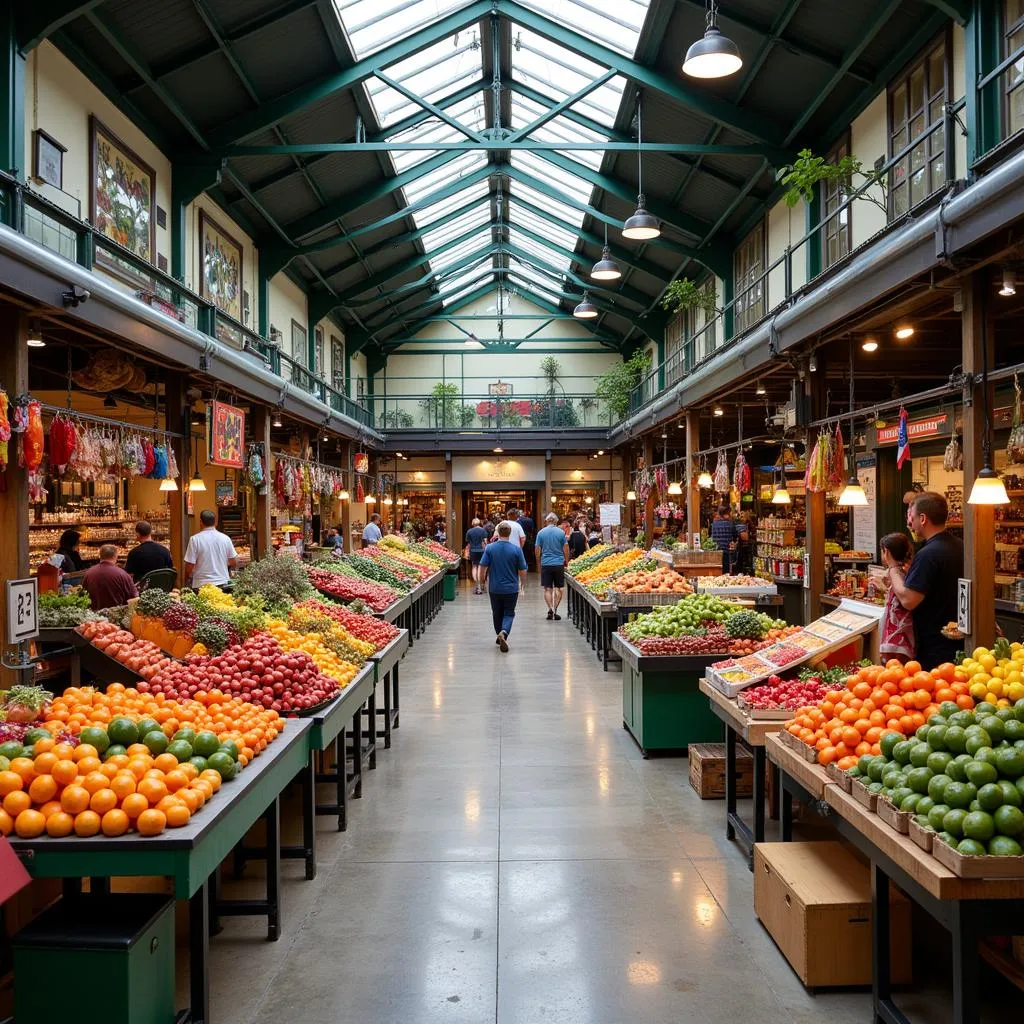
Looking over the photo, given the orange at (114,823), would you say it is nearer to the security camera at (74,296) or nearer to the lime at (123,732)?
the lime at (123,732)

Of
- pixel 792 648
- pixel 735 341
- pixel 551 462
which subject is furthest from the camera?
pixel 551 462

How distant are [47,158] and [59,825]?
8647mm

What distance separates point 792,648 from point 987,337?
101 inches

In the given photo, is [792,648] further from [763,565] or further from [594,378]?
[594,378]

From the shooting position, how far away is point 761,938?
166 inches

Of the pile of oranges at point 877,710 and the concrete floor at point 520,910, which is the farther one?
the pile of oranges at point 877,710

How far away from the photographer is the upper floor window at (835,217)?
12875mm

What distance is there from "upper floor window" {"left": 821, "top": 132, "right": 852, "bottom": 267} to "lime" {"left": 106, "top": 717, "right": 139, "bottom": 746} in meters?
11.9

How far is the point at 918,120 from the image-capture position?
10.6 m

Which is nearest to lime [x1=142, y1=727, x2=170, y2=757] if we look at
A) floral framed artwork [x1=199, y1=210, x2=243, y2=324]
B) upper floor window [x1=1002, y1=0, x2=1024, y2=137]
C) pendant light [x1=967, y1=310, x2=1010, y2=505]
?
pendant light [x1=967, y1=310, x2=1010, y2=505]

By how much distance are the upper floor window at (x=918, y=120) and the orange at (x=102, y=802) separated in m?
9.58

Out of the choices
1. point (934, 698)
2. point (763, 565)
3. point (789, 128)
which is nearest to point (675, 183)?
point (789, 128)

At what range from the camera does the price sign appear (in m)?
5.64

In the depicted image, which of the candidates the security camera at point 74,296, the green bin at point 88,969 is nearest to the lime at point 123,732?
the green bin at point 88,969
